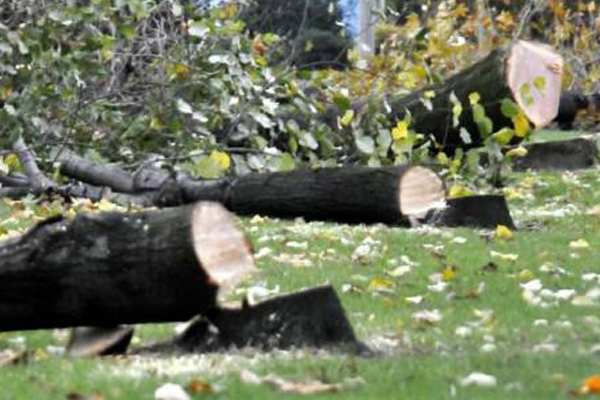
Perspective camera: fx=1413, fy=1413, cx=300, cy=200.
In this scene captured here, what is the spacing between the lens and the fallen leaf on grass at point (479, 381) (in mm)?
4672

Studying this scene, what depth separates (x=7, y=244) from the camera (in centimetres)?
556

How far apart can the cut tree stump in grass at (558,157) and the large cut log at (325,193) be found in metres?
5.05

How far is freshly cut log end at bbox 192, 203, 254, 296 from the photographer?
17.0ft

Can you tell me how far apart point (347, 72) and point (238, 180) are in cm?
387

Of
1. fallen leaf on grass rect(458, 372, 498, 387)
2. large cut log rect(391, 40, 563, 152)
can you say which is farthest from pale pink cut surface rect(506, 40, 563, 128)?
fallen leaf on grass rect(458, 372, 498, 387)

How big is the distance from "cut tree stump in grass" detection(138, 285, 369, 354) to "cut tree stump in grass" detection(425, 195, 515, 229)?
15.2 ft

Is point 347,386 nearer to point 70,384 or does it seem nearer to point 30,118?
point 70,384

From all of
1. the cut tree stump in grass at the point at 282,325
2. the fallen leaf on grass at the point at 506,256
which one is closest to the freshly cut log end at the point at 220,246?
the cut tree stump in grass at the point at 282,325

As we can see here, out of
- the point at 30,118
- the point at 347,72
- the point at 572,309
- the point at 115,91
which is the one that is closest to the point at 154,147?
the point at 115,91

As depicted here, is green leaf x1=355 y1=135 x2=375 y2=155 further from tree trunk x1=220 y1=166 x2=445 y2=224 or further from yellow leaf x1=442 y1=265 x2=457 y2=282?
yellow leaf x1=442 y1=265 x2=457 y2=282

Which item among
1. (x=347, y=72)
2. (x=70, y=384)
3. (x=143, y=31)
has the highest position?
(x=70, y=384)

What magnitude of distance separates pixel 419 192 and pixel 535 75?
2.85m

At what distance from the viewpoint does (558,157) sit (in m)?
15.1

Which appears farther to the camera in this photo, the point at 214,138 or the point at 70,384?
the point at 214,138
